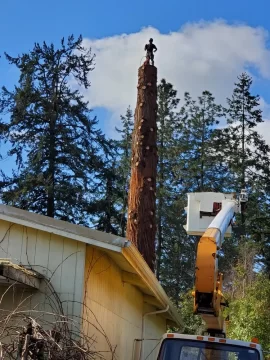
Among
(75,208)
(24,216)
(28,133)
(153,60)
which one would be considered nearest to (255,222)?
(75,208)

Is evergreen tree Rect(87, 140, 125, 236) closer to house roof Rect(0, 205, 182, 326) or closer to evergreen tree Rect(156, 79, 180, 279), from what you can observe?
evergreen tree Rect(156, 79, 180, 279)

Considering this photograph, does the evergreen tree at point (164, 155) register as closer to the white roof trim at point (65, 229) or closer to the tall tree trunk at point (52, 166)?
the tall tree trunk at point (52, 166)

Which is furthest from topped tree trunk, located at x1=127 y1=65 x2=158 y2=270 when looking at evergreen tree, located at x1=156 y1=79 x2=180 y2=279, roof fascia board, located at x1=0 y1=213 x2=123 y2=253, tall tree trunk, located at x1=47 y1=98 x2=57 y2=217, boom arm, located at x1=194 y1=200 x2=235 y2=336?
evergreen tree, located at x1=156 y1=79 x2=180 y2=279

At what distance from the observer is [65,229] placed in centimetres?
900

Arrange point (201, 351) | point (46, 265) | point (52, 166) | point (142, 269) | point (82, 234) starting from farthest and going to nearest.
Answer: point (52, 166) → point (142, 269) → point (46, 265) → point (82, 234) → point (201, 351)

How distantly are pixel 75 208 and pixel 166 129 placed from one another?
1600 cm

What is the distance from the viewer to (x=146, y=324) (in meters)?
14.4

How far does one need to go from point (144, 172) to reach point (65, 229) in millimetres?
6157

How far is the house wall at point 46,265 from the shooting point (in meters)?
9.03

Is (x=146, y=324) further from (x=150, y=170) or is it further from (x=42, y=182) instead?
(x=42, y=182)

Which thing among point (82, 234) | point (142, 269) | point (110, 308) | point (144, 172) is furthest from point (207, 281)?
point (144, 172)

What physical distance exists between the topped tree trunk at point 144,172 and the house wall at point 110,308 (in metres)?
1.60

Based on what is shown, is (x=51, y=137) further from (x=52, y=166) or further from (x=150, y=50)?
(x=150, y=50)

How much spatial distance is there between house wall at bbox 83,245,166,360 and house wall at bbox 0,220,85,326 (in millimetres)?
202
